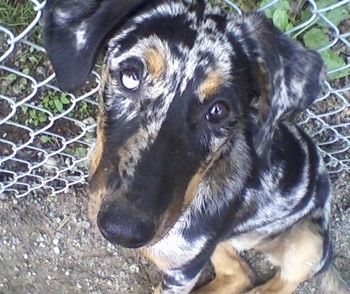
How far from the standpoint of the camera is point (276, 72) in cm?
277

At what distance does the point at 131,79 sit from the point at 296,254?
66.3 inches

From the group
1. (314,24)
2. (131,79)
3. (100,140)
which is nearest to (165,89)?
(131,79)

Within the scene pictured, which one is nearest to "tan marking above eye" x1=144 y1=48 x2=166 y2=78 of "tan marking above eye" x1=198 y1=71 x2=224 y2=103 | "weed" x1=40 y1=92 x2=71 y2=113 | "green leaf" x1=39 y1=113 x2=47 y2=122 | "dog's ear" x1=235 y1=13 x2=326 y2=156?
"tan marking above eye" x1=198 y1=71 x2=224 y2=103

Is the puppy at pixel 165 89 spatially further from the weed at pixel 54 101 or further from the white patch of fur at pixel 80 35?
the weed at pixel 54 101

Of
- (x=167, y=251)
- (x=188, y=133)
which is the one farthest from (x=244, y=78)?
(x=167, y=251)

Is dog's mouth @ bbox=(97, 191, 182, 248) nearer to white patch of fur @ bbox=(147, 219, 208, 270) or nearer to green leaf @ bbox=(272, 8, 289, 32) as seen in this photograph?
white patch of fur @ bbox=(147, 219, 208, 270)

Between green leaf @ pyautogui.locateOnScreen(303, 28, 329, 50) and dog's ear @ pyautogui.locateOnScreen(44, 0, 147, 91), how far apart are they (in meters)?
1.26

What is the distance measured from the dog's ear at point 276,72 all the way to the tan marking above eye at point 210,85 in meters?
0.19

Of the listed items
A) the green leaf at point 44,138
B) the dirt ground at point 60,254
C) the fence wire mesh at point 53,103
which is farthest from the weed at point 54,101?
the dirt ground at point 60,254

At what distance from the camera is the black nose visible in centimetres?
249

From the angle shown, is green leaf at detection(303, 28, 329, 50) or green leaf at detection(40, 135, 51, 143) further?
green leaf at detection(40, 135, 51, 143)

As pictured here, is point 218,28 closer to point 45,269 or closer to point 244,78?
point 244,78

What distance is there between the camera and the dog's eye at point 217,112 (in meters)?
2.78

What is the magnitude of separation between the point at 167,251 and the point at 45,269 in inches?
41.2
